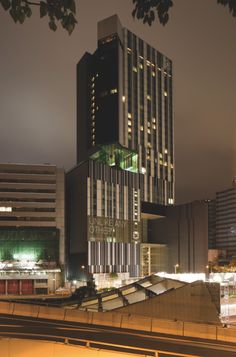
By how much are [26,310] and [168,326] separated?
1502cm

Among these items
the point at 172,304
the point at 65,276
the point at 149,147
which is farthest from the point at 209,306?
the point at 149,147

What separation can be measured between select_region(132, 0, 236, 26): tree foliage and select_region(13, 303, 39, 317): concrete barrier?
108 feet

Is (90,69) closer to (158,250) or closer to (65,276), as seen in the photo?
(158,250)

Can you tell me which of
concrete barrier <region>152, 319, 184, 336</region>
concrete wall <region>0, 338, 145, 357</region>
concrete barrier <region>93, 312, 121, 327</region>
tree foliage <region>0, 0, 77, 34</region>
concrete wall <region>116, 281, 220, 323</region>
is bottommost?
concrete wall <region>116, 281, 220, 323</region>

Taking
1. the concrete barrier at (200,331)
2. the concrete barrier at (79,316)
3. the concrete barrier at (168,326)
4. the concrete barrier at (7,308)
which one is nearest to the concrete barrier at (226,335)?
the concrete barrier at (200,331)

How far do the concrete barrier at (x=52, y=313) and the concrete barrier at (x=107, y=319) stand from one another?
127 inches

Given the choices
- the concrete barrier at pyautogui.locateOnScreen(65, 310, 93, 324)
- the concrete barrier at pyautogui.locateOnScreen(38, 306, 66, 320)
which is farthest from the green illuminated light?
the concrete barrier at pyautogui.locateOnScreen(65, 310, 93, 324)

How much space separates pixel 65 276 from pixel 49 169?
27.5m

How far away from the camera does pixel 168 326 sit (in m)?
28.2

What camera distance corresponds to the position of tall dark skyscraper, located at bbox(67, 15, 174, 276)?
12238cm

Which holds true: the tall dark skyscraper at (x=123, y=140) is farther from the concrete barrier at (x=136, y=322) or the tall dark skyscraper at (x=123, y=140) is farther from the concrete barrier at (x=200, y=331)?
the concrete barrier at (x=200, y=331)

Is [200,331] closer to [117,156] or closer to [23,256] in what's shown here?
[23,256]

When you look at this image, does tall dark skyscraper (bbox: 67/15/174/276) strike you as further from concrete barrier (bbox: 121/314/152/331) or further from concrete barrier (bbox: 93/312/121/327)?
concrete barrier (bbox: 121/314/152/331)

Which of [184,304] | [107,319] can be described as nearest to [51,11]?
[107,319]
